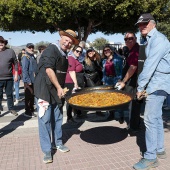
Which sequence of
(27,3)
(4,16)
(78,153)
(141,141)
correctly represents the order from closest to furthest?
1. (78,153)
2. (141,141)
3. (27,3)
4. (4,16)

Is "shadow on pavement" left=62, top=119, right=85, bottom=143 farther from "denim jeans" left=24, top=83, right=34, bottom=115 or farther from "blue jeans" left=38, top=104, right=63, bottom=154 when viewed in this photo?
"denim jeans" left=24, top=83, right=34, bottom=115

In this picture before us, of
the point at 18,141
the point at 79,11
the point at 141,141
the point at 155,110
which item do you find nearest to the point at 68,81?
the point at 18,141

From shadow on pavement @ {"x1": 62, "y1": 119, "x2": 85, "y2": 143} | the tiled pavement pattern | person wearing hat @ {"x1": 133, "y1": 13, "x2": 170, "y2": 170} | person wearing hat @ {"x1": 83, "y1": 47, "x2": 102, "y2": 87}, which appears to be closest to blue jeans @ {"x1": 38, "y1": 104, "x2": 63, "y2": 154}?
the tiled pavement pattern

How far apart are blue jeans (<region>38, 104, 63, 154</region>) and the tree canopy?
9.83 meters

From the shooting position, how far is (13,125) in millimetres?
5977

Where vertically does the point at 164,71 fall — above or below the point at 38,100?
above

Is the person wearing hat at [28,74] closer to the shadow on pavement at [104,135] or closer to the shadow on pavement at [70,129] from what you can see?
the shadow on pavement at [70,129]

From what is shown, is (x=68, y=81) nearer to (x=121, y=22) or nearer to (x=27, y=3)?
(x=27, y=3)

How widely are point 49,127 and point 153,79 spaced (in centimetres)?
179

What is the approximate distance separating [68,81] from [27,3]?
9078 millimetres

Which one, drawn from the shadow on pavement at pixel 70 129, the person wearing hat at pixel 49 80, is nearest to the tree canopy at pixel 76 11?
the shadow on pavement at pixel 70 129

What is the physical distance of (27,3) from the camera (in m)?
13.2

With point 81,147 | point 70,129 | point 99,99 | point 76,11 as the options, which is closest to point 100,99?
point 99,99

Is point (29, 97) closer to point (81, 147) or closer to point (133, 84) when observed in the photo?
point (81, 147)
